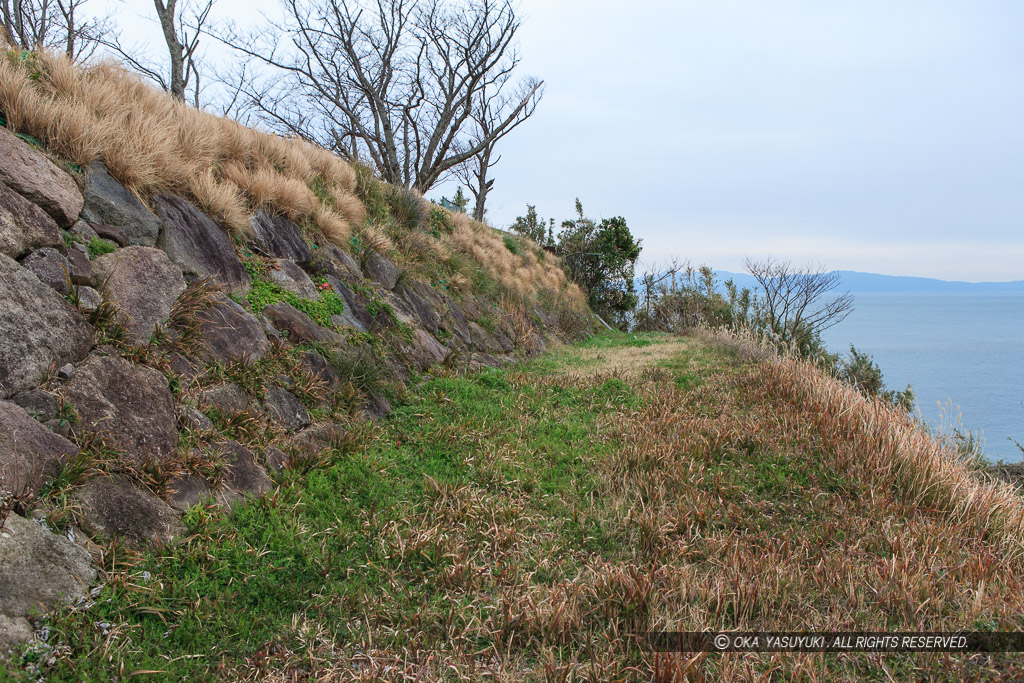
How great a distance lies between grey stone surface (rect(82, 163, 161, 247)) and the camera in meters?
4.63

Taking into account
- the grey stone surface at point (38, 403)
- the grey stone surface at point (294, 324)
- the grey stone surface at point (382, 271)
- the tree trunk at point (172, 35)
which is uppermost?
the tree trunk at point (172, 35)

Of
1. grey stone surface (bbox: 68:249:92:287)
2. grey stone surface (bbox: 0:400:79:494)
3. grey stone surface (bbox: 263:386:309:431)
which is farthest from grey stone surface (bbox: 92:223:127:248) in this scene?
grey stone surface (bbox: 0:400:79:494)

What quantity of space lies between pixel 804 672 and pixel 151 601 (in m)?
3.37

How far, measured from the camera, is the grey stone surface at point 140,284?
4.14 meters

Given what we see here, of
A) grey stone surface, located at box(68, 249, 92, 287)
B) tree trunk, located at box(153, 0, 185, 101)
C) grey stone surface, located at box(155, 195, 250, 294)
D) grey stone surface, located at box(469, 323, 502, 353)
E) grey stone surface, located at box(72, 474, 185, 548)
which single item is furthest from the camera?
tree trunk, located at box(153, 0, 185, 101)

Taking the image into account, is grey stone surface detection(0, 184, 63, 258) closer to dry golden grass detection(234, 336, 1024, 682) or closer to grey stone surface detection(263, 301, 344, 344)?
grey stone surface detection(263, 301, 344, 344)

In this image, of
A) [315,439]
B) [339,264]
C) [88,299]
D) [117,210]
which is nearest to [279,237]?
[339,264]

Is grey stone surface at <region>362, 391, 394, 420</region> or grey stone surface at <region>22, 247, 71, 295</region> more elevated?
grey stone surface at <region>22, 247, 71, 295</region>

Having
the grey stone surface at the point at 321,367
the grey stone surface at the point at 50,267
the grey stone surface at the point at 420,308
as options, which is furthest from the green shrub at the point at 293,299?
the grey stone surface at the point at 50,267

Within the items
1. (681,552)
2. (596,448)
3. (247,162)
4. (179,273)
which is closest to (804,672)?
(681,552)

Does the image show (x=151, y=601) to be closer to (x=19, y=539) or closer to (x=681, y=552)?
(x=19, y=539)

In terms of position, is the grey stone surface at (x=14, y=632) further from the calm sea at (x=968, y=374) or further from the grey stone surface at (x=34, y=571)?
the calm sea at (x=968, y=374)

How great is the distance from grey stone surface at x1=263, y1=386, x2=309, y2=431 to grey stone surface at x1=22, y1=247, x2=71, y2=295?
1693 millimetres

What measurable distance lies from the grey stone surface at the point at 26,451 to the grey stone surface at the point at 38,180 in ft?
6.41
